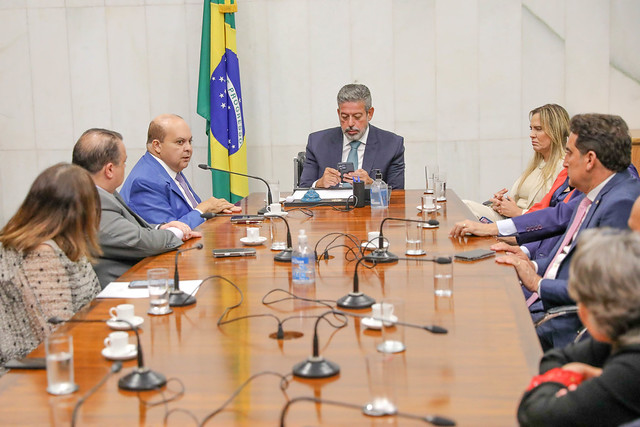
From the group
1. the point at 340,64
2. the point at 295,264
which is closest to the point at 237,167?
the point at 340,64

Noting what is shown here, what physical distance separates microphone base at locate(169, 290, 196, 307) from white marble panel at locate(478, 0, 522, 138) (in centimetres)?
480

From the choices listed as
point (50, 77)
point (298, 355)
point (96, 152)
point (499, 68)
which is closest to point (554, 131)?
point (499, 68)

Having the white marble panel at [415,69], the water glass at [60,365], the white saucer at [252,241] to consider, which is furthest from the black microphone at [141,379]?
the white marble panel at [415,69]

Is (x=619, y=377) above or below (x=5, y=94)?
below

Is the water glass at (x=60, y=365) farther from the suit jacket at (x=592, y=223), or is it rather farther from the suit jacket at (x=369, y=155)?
the suit jacket at (x=369, y=155)

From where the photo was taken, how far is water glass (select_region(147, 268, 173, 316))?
7.72ft

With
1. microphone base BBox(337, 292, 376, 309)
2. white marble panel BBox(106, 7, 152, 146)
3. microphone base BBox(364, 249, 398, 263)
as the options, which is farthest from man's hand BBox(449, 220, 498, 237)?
white marble panel BBox(106, 7, 152, 146)

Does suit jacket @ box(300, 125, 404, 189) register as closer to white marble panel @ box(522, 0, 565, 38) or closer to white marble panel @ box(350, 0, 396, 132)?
white marble panel @ box(350, 0, 396, 132)

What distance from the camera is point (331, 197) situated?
486 cm

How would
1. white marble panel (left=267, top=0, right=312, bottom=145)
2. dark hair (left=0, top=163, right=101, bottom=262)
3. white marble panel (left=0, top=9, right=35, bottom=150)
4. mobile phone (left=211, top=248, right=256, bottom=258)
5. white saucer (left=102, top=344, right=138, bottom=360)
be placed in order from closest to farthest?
white saucer (left=102, top=344, right=138, bottom=360) → dark hair (left=0, top=163, right=101, bottom=262) → mobile phone (left=211, top=248, right=256, bottom=258) → white marble panel (left=267, top=0, right=312, bottom=145) → white marble panel (left=0, top=9, right=35, bottom=150)

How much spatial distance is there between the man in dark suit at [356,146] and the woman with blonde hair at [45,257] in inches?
109

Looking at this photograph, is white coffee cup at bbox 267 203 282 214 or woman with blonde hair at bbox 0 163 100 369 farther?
white coffee cup at bbox 267 203 282 214

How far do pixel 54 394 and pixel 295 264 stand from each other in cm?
111

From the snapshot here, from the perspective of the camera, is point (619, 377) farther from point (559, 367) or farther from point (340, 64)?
point (340, 64)
